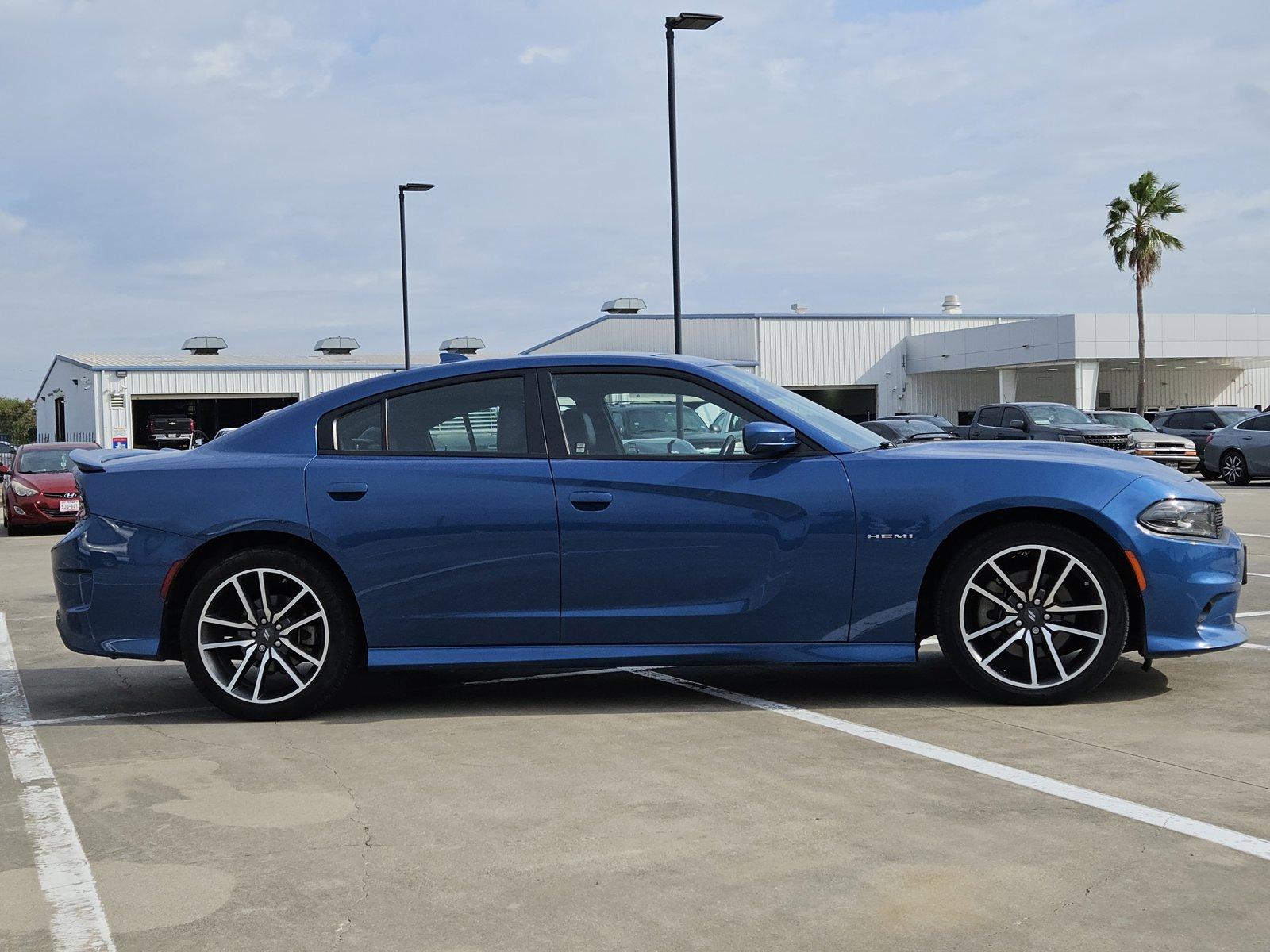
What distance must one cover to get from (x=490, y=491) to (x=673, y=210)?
13.5 meters

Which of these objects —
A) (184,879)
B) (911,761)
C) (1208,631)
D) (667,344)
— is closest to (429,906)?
(184,879)

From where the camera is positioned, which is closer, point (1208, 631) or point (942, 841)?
point (942, 841)

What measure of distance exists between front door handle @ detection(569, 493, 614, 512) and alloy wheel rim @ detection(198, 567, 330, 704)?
121 centimetres

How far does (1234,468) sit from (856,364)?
30.8m

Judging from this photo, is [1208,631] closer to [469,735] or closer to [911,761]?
[911,761]

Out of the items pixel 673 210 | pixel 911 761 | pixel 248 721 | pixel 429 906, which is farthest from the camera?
pixel 673 210

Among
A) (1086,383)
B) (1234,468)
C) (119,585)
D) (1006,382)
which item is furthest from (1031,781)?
(1006,382)

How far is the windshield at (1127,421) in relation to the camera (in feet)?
95.4

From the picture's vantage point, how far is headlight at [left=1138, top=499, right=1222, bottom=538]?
18.6ft

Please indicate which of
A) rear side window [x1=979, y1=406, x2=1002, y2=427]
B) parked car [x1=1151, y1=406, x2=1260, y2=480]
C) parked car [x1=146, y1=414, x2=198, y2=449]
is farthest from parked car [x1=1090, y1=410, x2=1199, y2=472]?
parked car [x1=146, y1=414, x2=198, y2=449]

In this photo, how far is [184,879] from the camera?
147 inches

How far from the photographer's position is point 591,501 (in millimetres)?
5727

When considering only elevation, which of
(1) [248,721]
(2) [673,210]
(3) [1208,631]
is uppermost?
→ (2) [673,210]

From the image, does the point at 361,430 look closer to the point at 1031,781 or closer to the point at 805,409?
the point at 805,409
